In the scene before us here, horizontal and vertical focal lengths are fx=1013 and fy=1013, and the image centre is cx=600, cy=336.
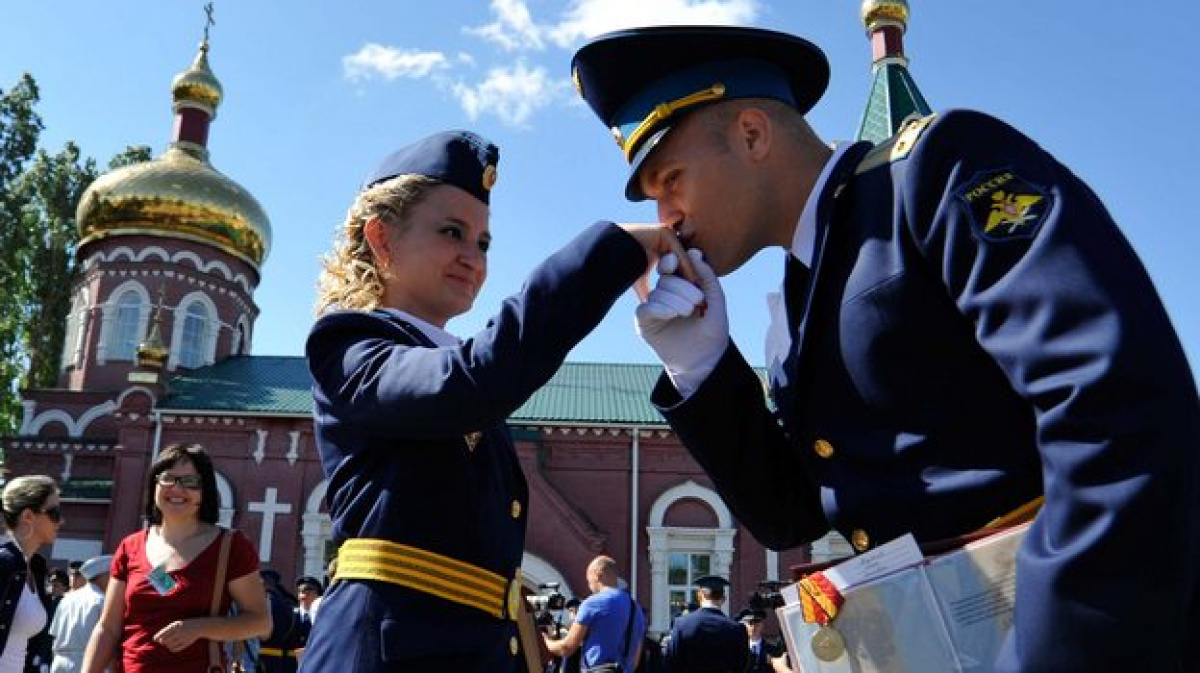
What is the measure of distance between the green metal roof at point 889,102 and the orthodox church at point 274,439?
0.06 metres

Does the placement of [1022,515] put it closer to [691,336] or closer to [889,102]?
[691,336]

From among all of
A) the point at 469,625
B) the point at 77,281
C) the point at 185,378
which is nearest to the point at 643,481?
the point at 185,378

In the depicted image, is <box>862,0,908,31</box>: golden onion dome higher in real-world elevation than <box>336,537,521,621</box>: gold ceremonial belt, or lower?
higher

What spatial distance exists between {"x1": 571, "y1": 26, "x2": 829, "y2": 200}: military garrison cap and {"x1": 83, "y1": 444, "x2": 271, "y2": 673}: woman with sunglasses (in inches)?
119

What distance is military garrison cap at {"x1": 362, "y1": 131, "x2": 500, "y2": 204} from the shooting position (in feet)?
8.62

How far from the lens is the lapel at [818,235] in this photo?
183 centimetres

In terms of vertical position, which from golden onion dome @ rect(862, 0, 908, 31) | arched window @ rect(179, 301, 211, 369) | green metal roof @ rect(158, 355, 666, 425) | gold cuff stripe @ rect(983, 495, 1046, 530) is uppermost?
golden onion dome @ rect(862, 0, 908, 31)

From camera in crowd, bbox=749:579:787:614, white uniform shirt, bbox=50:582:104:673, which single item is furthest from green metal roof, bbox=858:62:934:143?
white uniform shirt, bbox=50:582:104:673

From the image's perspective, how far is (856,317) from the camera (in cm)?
173

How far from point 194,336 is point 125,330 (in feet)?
6.44

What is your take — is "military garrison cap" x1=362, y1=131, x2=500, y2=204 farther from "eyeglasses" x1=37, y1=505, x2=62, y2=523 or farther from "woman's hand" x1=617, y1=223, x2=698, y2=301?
"eyeglasses" x1=37, y1=505, x2=62, y2=523

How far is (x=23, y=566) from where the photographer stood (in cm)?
510

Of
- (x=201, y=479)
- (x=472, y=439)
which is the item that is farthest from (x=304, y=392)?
(x=472, y=439)

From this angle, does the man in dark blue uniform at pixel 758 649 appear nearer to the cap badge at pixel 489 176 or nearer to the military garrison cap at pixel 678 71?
the cap badge at pixel 489 176
